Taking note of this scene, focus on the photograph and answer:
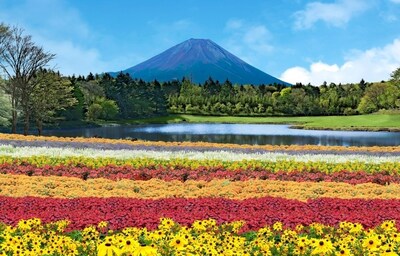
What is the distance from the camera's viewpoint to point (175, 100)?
496 feet

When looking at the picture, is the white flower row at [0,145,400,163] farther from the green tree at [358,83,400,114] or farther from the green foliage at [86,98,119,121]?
the green tree at [358,83,400,114]

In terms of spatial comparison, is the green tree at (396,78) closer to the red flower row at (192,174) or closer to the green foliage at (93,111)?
the green foliage at (93,111)

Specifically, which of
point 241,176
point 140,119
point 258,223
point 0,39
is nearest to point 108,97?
point 140,119

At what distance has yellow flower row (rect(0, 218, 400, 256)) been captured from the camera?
19.1 ft

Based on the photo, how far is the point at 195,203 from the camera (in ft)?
38.0

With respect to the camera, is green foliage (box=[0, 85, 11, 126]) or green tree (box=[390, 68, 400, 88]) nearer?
green foliage (box=[0, 85, 11, 126])

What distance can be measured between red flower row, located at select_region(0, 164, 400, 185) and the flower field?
4cm

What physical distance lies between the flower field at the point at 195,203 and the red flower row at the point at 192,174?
0.15 feet

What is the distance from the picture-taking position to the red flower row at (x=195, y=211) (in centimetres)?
987

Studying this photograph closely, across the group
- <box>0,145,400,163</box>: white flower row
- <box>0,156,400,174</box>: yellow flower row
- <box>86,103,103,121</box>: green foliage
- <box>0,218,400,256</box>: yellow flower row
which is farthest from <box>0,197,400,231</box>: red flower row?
<box>86,103,103,121</box>: green foliage

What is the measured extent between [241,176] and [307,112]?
124601 millimetres

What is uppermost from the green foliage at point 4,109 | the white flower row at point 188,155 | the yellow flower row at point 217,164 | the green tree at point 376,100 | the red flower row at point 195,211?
the green tree at point 376,100

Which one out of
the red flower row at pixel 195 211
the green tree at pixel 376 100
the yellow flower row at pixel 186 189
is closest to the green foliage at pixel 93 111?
the green tree at pixel 376 100

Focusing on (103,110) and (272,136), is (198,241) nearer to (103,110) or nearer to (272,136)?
(272,136)
